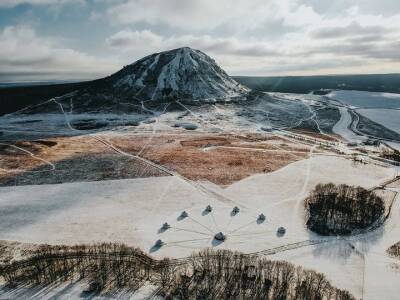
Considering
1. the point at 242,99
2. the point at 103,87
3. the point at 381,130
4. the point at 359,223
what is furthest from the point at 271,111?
the point at 359,223

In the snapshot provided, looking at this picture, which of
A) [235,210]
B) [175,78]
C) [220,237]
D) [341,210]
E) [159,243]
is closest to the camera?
[159,243]

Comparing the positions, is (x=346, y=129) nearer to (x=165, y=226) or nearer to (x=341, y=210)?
(x=341, y=210)

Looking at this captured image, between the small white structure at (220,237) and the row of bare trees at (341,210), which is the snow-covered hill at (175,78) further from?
the small white structure at (220,237)

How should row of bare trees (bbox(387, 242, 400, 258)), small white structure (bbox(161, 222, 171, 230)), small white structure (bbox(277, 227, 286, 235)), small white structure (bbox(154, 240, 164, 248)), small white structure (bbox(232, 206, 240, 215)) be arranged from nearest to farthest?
1. row of bare trees (bbox(387, 242, 400, 258))
2. small white structure (bbox(154, 240, 164, 248))
3. small white structure (bbox(277, 227, 286, 235))
4. small white structure (bbox(161, 222, 171, 230))
5. small white structure (bbox(232, 206, 240, 215))

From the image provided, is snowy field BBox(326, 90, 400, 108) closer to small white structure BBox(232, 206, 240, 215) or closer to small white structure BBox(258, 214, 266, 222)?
small white structure BBox(232, 206, 240, 215)

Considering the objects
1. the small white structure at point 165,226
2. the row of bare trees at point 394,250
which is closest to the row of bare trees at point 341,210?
the row of bare trees at point 394,250

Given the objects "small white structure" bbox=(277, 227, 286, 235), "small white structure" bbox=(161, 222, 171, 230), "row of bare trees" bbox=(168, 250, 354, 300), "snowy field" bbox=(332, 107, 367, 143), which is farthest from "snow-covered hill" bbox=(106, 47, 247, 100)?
"row of bare trees" bbox=(168, 250, 354, 300)

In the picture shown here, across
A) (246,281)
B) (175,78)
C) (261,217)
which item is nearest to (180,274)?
(246,281)
